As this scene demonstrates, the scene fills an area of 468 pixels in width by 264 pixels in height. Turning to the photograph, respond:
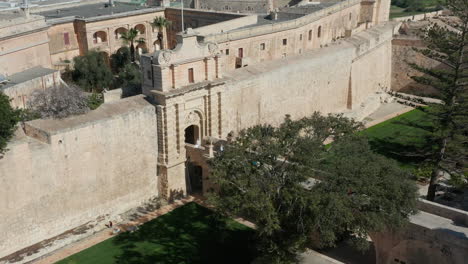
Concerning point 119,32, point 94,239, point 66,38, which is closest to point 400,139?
point 94,239

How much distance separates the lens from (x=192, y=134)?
22.1 m

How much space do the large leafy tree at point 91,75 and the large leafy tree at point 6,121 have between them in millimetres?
13498

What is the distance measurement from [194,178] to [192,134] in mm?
1845

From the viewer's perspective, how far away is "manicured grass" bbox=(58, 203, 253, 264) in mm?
16844

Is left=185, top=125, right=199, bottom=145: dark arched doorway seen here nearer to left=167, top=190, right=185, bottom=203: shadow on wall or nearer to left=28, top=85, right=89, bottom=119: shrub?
left=167, top=190, right=185, bottom=203: shadow on wall

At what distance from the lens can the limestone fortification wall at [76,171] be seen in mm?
16078

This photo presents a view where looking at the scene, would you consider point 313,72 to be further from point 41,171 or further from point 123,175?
point 41,171

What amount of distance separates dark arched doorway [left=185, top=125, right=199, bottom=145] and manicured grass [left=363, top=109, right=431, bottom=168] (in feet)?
30.6

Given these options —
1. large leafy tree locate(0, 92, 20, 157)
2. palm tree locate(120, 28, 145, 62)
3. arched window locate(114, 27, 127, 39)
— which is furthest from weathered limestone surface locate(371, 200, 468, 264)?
arched window locate(114, 27, 127, 39)

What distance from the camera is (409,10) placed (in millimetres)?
76938

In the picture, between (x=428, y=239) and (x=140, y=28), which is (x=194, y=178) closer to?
(x=428, y=239)

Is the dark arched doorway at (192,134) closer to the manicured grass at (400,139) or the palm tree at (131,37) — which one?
the manicured grass at (400,139)

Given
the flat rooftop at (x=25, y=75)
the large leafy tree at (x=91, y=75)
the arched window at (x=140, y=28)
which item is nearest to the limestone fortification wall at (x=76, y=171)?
the flat rooftop at (x=25, y=75)

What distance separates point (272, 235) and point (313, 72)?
1342 centimetres
